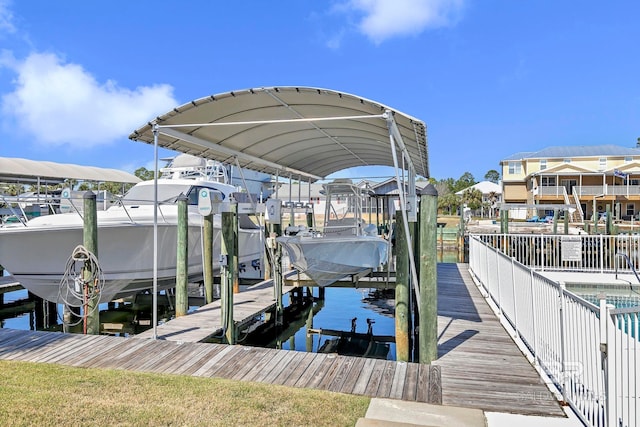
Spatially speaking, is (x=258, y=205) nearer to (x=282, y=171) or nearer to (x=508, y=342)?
(x=282, y=171)

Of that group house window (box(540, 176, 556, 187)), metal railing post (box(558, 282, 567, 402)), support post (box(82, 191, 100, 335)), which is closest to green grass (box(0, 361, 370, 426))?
metal railing post (box(558, 282, 567, 402))

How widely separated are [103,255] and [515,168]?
50367 millimetres

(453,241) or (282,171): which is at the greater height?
(282,171)

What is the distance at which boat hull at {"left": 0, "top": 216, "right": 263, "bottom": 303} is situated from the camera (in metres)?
9.48

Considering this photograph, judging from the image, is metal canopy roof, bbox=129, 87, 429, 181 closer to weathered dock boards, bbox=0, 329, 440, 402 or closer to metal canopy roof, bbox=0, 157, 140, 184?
weathered dock boards, bbox=0, 329, 440, 402

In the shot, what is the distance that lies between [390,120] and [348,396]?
336 centimetres

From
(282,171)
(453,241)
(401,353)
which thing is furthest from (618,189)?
(401,353)

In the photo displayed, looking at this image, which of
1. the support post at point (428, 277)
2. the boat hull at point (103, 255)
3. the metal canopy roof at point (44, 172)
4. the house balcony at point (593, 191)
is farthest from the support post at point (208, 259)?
the house balcony at point (593, 191)

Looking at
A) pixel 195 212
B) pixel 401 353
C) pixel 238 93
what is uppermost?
pixel 238 93

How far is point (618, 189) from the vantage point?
4231 centimetres

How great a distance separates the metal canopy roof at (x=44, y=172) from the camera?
60.2 ft

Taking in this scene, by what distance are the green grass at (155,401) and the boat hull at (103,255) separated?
442 cm

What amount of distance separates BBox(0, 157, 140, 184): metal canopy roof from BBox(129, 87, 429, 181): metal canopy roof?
34.6ft

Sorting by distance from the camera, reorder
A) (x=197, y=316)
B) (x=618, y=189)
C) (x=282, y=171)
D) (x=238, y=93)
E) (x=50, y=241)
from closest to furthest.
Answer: (x=238, y=93) < (x=197, y=316) < (x=50, y=241) < (x=282, y=171) < (x=618, y=189)
